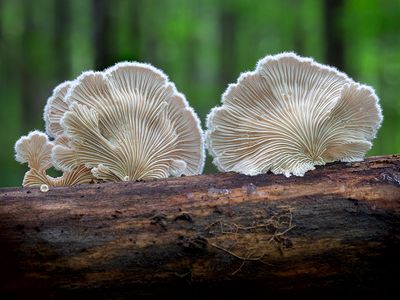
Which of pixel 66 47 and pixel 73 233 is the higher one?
pixel 66 47

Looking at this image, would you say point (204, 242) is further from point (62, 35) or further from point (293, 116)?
point (62, 35)

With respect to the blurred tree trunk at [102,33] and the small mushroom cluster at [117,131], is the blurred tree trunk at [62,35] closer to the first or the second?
the blurred tree trunk at [102,33]

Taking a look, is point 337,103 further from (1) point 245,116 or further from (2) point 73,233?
(2) point 73,233

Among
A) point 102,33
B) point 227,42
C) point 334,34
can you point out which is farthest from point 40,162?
point 227,42

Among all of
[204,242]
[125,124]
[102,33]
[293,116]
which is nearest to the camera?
[204,242]

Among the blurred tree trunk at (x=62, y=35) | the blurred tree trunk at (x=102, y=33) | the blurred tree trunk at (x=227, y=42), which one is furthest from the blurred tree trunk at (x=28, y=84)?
the blurred tree trunk at (x=102, y=33)

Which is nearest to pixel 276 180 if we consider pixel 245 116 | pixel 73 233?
pixel 245 116
